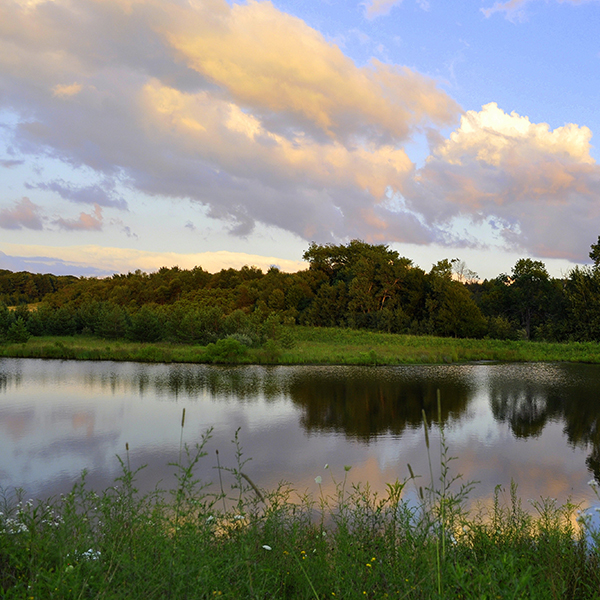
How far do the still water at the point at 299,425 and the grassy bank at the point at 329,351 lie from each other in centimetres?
298

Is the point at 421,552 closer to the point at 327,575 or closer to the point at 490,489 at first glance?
the point at 327,575

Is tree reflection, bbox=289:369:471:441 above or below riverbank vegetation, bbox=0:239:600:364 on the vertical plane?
below

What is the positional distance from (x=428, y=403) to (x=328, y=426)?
14.0ft

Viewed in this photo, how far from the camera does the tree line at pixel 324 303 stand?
96.8 ft

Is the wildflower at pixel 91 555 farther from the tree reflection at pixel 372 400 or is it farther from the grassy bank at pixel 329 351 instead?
the grassy bank at pixel 329 351

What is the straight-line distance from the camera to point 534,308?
48.0m

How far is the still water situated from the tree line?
8.93 metres

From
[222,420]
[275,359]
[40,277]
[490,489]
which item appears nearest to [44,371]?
[275,359]

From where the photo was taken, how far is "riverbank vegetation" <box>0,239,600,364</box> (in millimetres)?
26344

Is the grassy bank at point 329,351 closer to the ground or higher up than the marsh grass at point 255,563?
closer to the ground

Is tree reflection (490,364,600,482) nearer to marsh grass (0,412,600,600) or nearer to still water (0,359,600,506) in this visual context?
still water (0,359,600,506)

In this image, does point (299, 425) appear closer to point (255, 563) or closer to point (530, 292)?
point (255, 563)

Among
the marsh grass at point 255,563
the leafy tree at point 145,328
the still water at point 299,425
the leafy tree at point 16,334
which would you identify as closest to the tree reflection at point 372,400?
the still water at point 299,425

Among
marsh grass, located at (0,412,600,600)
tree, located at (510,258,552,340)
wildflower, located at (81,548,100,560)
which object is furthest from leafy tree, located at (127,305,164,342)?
tree, located at (510,258,552,340)
